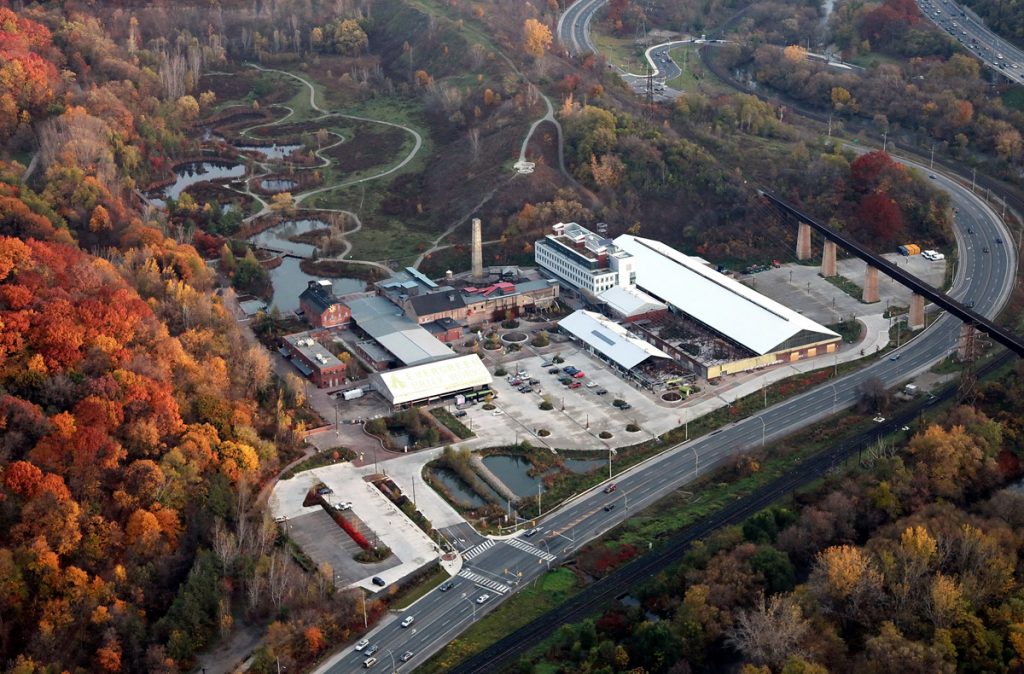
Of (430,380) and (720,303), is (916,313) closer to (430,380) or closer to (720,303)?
(720,303)

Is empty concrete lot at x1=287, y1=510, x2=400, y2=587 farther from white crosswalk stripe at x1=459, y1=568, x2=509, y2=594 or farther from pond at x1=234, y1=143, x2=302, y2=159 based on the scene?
pond at x1=234, y1=143, x2=302, y2=159

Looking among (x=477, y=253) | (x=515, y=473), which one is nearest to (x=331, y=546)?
(x=515, y=473)

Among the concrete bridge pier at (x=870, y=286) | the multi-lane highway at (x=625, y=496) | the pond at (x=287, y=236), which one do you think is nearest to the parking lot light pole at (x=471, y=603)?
the multi-lane highway at (x=625, y=496)

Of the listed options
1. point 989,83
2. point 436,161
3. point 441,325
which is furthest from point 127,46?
point 989,83

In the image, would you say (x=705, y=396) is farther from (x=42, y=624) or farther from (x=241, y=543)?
(x=42, y=624)

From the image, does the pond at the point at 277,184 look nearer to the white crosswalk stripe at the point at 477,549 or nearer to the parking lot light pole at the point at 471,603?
the white crosswalk stripe at the point at 477,549

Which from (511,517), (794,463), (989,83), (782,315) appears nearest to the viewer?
(511,517)
